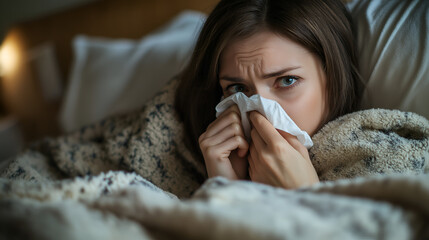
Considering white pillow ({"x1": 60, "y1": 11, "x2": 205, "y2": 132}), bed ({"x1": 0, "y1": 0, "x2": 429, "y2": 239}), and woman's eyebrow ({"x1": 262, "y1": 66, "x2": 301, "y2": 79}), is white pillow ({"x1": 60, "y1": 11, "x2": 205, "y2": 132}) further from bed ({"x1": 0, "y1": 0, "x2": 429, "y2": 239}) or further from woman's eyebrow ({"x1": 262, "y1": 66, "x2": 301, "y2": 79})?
woman's eyebrow ({"x1": 262, "y1": 66, "x2": 301, "y2": 79})

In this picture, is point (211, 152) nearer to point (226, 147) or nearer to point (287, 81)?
point (226, 147)

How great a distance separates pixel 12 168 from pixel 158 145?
46 centimetres

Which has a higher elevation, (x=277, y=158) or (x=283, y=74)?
(x=283, y=74)

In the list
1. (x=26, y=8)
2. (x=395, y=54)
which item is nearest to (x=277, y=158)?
(x=395, y=54)

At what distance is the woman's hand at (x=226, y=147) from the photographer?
0.79 meters

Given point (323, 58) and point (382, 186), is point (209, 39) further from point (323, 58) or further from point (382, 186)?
point (382, 186)

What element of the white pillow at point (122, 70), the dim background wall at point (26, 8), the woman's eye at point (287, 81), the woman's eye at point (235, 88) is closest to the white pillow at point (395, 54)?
the woman's eye at point (287, 81)

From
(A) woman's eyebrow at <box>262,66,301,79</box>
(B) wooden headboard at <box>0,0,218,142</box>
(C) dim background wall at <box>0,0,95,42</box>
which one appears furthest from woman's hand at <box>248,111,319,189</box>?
(C) dim background wall at <box>0,0,95,42</box>

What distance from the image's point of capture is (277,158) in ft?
2.32

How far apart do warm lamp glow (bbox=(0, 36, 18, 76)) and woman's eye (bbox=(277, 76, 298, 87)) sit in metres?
2.30

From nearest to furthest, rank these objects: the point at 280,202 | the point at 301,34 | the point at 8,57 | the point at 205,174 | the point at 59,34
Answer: the point at 280,202 → the point at 301,34 → the point at 205,174 → the point at 59,34 → the point at 8,57

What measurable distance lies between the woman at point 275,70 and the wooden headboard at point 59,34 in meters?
0.88

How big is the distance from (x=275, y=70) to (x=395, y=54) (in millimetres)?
377

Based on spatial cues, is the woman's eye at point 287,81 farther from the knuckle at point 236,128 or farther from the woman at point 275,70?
the knuckle at point 236,128
